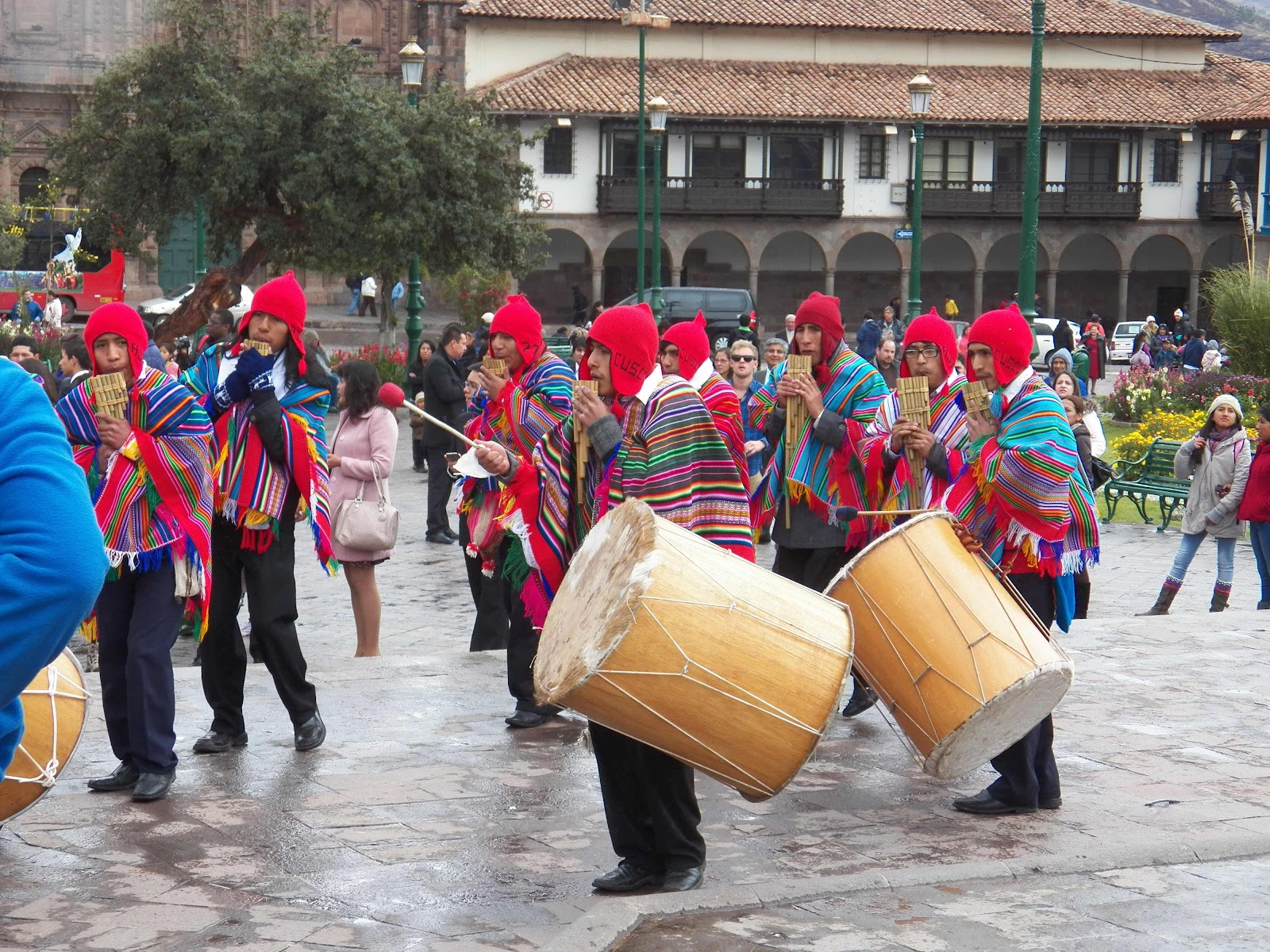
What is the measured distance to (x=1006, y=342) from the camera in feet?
20.0

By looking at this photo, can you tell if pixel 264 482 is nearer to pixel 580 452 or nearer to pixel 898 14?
pixel 580 452

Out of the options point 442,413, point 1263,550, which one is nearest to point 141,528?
point 1263,550

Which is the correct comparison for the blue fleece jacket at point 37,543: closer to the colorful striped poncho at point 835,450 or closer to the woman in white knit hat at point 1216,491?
the colorful striped poncho at point 835,450

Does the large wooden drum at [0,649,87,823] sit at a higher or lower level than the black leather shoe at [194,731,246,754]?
higher

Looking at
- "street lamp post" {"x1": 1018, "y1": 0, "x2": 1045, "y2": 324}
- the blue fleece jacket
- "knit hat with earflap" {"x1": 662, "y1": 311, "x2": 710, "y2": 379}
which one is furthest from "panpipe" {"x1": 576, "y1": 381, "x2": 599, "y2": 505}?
"street lamp post" {"x1": 1018, "y1": 0, "x2": 1045, "y2": 324}

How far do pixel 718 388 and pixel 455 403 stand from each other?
8.53m

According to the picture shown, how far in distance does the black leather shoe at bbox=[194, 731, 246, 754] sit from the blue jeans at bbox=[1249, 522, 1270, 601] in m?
7.37

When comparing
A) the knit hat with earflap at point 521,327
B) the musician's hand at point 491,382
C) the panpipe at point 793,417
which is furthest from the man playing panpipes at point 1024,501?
the musician's hand at point 491,382

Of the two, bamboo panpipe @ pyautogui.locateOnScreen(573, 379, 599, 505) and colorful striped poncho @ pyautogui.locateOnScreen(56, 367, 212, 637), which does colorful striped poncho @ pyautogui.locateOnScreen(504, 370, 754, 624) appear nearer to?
bamboo panpipe @ pyautogui.locateOnScreen(573, 379, 599, 505)

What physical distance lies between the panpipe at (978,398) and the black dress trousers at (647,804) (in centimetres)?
186

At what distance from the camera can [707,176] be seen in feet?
160

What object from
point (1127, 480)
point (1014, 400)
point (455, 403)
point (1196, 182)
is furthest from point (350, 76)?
point (1196, 182)

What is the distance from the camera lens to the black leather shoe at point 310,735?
678cm

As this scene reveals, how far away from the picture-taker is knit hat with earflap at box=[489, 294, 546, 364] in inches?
294
